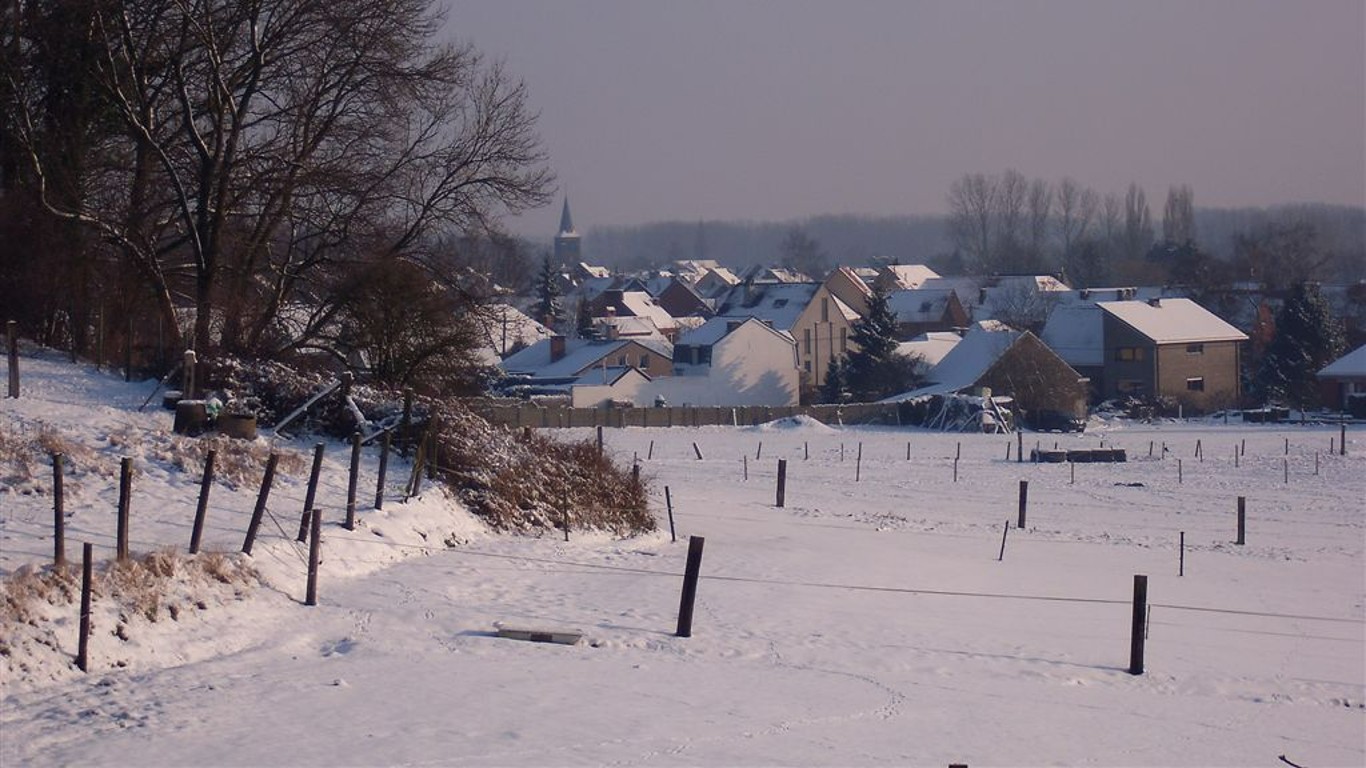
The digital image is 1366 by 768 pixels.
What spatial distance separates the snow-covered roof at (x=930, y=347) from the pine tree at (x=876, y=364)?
223 cm

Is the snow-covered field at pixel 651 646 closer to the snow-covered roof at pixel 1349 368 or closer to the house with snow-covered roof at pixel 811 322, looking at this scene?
the snow-covered roof at pixel 1349 368

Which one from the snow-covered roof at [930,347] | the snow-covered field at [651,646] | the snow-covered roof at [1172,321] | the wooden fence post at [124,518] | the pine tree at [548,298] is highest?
the pine tree at [548,298]

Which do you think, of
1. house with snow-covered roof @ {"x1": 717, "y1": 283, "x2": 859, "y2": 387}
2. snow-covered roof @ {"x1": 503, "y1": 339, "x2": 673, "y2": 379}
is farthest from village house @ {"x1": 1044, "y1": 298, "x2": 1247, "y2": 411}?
snow-covered roof @ {"x1": 503, "y1": 339, "x2": 673, "y2": 379}

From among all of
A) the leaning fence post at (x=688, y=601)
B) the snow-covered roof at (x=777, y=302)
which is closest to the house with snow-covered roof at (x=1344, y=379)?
the snow-covered roof at (x=777, y=302)

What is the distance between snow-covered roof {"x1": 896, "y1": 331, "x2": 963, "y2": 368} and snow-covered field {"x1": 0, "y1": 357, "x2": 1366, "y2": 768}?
188 ft

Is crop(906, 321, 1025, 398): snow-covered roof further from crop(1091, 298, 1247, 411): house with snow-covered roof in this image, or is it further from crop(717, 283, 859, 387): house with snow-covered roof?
crop(717, 283, 859, 387): house with snow-covered roof

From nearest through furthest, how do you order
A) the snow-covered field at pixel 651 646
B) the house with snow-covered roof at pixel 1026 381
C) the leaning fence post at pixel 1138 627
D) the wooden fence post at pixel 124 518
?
the snow-covered field at pixel 651 646 < the wooden fence post at pixel 124 518 < the leaning fence post at pixel 1138 627 < the house with snow-covered roof at pixel 1026 381

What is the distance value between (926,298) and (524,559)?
99812mm

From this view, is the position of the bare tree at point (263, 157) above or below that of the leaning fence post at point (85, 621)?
above

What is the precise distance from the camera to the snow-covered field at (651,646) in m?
12.3

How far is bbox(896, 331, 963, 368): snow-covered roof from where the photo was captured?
8756cm

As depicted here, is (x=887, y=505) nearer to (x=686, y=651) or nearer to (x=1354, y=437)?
(x=686, y=651)

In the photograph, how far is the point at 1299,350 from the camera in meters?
87.2

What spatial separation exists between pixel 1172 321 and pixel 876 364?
1841 cm
